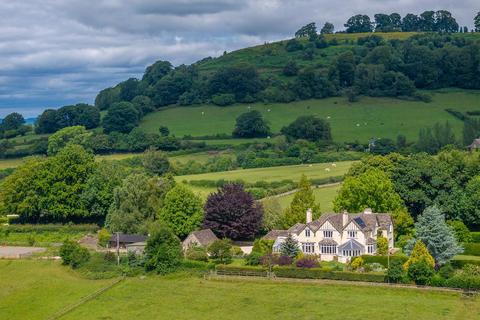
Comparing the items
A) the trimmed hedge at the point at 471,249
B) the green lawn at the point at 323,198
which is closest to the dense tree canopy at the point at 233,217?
the green lawn at the point at 323,198

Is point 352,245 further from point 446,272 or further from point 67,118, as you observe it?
point 67,118

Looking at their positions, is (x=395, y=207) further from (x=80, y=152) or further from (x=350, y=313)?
(x=80, y=152)

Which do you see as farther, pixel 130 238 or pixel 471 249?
pixel 130 238

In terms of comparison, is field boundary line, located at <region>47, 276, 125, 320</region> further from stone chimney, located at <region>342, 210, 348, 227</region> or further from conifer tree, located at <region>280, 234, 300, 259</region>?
stone chimney, located at <region>342, 210, 348, 227</region>

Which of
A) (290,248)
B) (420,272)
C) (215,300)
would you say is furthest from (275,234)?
(420,272)

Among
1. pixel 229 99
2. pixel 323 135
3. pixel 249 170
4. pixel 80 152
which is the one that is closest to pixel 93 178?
pixel 80 152

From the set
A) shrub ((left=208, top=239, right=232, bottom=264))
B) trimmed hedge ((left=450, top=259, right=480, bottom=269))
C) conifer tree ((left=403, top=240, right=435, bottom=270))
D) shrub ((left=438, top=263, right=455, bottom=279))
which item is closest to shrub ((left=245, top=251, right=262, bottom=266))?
shrub ((left=208, top=239, right=232, bottom=264))

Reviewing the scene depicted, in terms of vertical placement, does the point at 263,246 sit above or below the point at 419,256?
below
